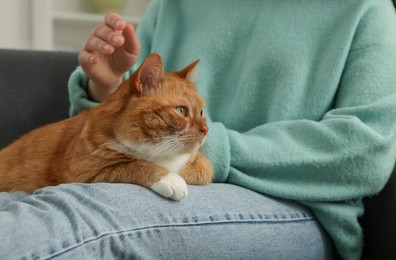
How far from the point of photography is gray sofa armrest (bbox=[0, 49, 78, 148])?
1.48m

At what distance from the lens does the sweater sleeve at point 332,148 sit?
105 cm

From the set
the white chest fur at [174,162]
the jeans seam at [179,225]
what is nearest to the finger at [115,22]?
the white chest fur at [174,162]

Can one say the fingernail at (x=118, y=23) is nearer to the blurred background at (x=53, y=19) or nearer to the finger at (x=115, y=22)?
the finger at (x=115, y=22)

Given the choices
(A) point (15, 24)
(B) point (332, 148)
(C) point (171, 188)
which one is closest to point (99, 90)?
(C) point (171, 188)

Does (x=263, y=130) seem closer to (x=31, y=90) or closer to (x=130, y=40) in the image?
(x=130, y=40)

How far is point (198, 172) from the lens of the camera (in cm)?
105

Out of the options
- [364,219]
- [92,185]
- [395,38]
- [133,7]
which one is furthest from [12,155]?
[133,7]

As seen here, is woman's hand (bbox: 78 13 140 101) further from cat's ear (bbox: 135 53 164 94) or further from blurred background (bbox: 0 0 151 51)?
blurred background (bbox: 0 0 151 51)

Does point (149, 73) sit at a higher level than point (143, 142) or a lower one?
higher

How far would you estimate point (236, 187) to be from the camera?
1.06m

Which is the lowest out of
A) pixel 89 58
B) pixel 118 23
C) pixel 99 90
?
pixel 99 90

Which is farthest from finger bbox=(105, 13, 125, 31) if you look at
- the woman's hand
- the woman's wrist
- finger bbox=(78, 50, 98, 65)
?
the woman's wrist

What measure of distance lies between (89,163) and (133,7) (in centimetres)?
203

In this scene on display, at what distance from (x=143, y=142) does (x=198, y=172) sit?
5.7 inches
